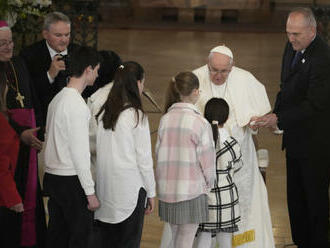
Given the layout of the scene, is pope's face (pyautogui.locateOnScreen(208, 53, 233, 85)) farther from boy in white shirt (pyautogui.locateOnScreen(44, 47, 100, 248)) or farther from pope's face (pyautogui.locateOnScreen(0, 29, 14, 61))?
pope's face (pyautogui.locateOnScreen(0, 29, 14, 61))

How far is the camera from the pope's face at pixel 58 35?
20.0 feet

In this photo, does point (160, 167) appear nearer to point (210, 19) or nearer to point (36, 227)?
point (36, 227)

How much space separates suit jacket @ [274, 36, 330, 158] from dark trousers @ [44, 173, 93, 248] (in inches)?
72.4

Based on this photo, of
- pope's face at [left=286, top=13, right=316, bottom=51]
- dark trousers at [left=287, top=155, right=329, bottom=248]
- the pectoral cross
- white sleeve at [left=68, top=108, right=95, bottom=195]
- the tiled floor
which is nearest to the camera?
white sleeve at [left=68, top=108, right=95, bottom=195]

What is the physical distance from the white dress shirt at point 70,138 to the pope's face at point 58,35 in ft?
4.17

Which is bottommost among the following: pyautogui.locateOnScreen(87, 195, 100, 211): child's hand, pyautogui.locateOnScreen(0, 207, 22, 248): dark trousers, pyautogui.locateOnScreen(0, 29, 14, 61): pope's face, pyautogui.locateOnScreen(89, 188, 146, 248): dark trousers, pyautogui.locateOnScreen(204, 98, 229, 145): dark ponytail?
pyautogui.locateOnScreen(0, 207, 22, 248): dark trousers

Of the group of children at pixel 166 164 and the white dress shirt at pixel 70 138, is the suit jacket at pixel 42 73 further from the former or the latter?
the white dress shirt at pixel 70 138

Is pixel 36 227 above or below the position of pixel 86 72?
below

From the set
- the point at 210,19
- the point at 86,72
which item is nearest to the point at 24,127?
the point at 86,72

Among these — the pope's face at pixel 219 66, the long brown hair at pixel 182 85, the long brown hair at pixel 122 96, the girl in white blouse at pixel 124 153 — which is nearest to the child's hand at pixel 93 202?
the girl in white blouse at pixel 124 153

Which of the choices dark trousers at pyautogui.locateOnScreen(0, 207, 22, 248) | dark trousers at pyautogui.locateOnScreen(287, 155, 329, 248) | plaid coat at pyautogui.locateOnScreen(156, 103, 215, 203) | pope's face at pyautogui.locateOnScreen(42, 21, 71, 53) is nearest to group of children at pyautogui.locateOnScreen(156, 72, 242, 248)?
plaid coat at pyautogui.locateOnScreen(156, 103, 215, 203)

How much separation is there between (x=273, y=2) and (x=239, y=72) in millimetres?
14988

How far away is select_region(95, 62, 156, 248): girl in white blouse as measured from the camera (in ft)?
16.3

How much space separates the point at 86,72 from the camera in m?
4.98
